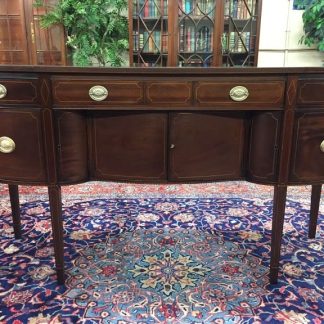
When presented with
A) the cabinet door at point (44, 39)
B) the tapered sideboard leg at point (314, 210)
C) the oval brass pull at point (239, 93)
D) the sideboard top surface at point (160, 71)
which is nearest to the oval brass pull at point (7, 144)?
the sideboard top surface at point (160, 71)

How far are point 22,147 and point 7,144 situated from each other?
54mm

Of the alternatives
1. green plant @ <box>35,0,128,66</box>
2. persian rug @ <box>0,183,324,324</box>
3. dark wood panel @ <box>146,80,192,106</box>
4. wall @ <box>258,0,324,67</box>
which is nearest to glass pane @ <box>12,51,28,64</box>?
green plant @ <box>35,0,128,66</box>

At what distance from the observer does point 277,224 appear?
4.32 ft

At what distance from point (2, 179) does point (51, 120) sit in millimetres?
310

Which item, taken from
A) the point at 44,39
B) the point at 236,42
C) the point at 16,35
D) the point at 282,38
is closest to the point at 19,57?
the point at 16,35

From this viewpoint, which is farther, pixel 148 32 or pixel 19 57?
pixel 19 57

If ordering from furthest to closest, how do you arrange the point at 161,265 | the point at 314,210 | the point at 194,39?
the point at 194,39 → the point at 314,210 → the point at 161,265

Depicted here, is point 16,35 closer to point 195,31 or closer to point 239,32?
point 195,31

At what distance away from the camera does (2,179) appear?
123 centimetres

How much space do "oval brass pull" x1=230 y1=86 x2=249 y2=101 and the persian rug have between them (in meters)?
0.79

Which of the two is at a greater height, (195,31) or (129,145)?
(195,31)

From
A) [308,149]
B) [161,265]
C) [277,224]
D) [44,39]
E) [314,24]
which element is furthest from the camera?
[44,39]

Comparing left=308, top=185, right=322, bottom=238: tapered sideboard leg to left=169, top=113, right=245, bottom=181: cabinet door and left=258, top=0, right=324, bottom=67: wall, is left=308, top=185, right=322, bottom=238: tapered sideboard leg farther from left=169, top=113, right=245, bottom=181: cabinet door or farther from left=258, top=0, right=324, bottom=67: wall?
left=258, top=0, right=324, bottom=67: wall

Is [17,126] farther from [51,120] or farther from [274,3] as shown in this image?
[274,3]
